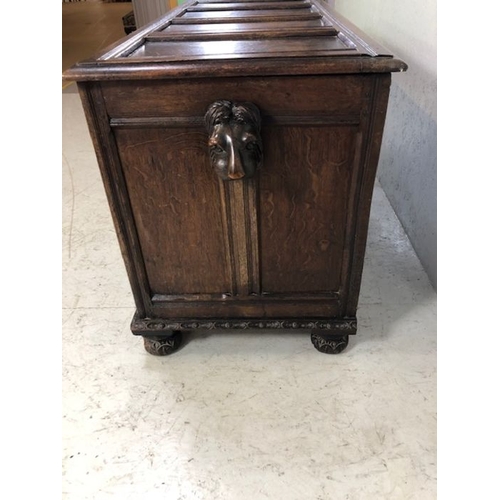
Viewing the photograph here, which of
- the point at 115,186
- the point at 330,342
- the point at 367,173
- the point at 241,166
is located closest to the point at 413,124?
the point at 367,173

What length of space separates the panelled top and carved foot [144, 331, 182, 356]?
0.69 m

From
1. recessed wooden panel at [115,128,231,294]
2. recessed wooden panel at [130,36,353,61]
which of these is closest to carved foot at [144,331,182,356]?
recessed wooden panel at [115,128,231,294]

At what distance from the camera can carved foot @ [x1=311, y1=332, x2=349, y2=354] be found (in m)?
1.25

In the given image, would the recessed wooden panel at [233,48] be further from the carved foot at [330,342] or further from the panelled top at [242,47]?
the carved foot at [330,342]

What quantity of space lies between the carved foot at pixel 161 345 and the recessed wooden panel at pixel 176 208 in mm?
145

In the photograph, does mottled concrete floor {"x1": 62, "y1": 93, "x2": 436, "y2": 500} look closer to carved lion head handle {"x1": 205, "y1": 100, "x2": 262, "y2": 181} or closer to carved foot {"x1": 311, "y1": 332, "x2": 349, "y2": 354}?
carved foot {"x1": 311, "y1": 332, "x2": 349, "y2": 354}

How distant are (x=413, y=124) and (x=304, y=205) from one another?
0.82m

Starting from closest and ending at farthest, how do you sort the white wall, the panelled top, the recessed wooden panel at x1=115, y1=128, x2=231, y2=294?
1. the panelled top
2. the recessed wooden panel at x1=115, y1=128, x2=231, y2=294
3. the white wall

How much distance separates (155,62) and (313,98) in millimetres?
321

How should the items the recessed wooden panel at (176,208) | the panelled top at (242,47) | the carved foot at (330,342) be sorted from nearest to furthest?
1. the panelled top at (242,47)
2. the recessed wooden panel at (176,208)
3. the carved foot at (330,342)

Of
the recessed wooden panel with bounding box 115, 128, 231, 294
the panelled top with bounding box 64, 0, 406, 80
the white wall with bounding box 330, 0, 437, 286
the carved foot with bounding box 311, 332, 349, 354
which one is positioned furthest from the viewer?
the white wall with bounding box 330, 0, 437, 286

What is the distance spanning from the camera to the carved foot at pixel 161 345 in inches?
50.0

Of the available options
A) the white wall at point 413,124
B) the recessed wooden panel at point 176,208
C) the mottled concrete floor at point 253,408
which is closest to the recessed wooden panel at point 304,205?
the recessed wooden panel at point 176,208

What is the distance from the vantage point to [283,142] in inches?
38.7
